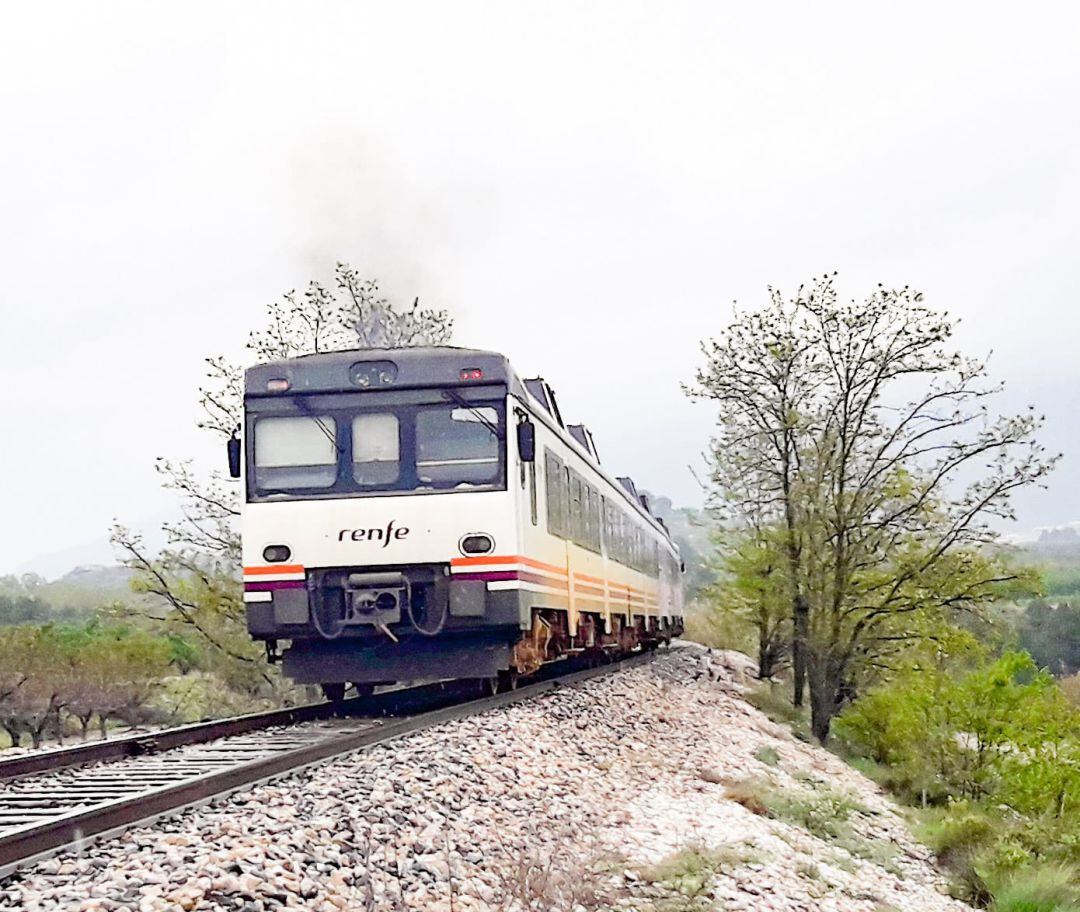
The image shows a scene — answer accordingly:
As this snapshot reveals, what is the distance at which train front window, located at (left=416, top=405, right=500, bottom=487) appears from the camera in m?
11.5

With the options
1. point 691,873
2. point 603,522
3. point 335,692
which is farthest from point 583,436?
point 691,873

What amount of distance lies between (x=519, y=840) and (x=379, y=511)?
4987 millimetres

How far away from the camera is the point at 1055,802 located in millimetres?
16516

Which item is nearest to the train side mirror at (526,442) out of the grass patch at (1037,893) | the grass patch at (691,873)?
the grass patch at (691,873)

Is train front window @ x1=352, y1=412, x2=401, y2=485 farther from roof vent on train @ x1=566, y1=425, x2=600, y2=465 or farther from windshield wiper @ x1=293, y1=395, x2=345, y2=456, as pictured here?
roof vent on train @ x1=566, y1=425, x2=600, y2=465

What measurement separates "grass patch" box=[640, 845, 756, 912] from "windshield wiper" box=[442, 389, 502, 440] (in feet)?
16.1

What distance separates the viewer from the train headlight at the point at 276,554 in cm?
1138

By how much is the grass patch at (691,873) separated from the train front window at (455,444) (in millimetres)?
4724

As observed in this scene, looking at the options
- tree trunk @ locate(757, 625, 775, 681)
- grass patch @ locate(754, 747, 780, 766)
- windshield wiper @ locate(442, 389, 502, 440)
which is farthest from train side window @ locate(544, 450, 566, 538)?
tree trunk @ locate(757, 625, 775, 681)

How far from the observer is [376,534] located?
11.3 metres

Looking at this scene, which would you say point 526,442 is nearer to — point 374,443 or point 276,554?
point 374,443

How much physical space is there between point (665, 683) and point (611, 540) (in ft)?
7.64

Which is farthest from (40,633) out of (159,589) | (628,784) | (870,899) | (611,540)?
(870,899)

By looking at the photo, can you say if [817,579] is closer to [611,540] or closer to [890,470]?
[890,470]
